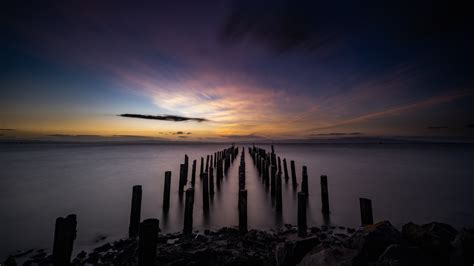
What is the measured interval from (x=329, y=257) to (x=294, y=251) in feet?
2.26

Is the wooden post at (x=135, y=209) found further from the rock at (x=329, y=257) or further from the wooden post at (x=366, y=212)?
the wooden post at (x=366, y=212)

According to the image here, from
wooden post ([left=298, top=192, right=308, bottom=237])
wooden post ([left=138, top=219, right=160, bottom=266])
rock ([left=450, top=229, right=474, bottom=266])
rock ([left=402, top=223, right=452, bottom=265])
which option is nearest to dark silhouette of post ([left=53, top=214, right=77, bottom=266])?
wooden post ([left=138, top=219, right=160, bottom=266])

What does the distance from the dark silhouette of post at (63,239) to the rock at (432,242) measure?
5963 mm

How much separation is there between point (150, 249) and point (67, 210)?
844 cm

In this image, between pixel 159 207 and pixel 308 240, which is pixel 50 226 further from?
pixel 308 240

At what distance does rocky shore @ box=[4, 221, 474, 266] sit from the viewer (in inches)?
112

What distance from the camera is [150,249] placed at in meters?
3.64

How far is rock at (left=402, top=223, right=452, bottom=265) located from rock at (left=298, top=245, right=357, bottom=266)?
4.31ft

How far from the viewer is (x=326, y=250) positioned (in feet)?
9.83

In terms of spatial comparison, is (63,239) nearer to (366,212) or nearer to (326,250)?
(326,250)

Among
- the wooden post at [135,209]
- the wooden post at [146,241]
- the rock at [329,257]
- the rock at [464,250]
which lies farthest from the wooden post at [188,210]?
the rock at [464,250]

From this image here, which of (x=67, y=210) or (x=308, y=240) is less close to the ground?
(x=308, y=240)

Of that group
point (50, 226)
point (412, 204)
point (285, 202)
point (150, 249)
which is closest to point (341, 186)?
point (412, 204)

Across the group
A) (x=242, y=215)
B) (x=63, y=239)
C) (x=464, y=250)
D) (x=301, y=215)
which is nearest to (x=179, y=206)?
(x=242, y=215)
